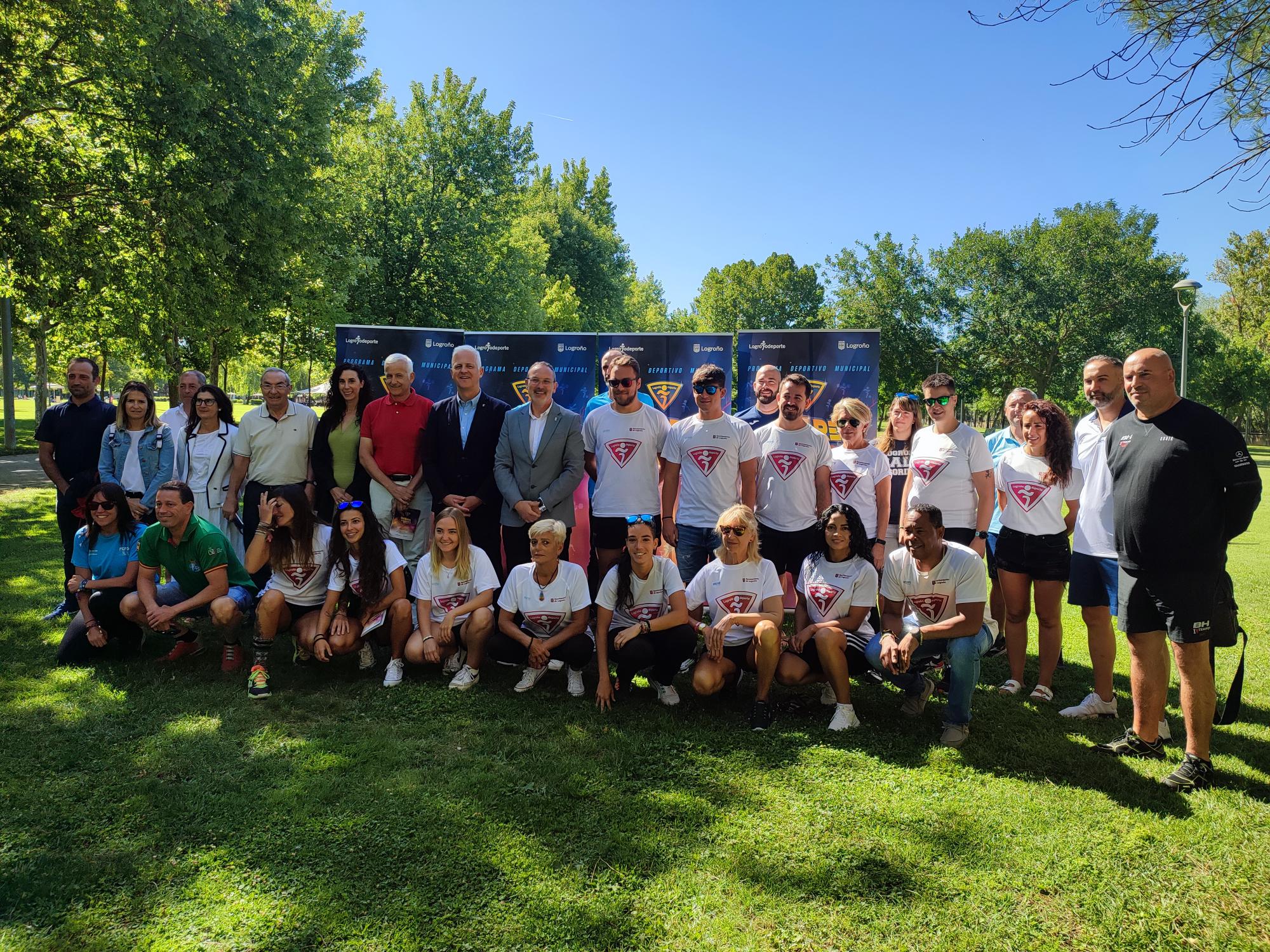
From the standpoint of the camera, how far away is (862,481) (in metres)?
5.21

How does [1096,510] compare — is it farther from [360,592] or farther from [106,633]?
[106,633]

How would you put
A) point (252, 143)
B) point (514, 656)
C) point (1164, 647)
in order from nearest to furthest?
point (1164, 647) < point (514, 656) < point (252, 143)

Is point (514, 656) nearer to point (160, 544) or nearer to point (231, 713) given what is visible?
point (231, 713)

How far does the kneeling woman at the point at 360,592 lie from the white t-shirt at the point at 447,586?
138 millimetres

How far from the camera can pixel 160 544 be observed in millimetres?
5059

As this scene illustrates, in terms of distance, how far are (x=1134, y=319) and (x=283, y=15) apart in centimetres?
3784

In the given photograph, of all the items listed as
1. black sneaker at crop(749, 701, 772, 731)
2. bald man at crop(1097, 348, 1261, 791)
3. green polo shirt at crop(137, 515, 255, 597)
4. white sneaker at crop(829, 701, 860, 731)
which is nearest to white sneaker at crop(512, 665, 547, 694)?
black sneaker at crop(749, 701, 772, 731)

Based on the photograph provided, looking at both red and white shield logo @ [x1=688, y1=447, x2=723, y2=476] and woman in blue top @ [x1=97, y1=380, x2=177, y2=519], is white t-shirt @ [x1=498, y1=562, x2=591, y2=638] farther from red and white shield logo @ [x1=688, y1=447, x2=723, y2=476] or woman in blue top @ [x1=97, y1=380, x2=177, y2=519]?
A: woman in blue top @ [x1=97, y1=380, x2=177, y2=519]

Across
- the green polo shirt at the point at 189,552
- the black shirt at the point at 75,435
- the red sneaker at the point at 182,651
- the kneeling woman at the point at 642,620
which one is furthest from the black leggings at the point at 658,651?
the black shirt at the point at 75,435

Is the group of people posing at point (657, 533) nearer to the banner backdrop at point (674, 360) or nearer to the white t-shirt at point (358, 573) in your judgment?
the white t-shirt at point (358, 573)

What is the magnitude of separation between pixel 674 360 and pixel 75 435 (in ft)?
18.1

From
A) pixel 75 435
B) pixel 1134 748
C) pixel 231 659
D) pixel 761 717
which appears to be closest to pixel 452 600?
pixel 231 659

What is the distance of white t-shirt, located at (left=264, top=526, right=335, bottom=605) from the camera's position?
4973 millimetres

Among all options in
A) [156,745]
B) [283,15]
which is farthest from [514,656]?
[283,15]
